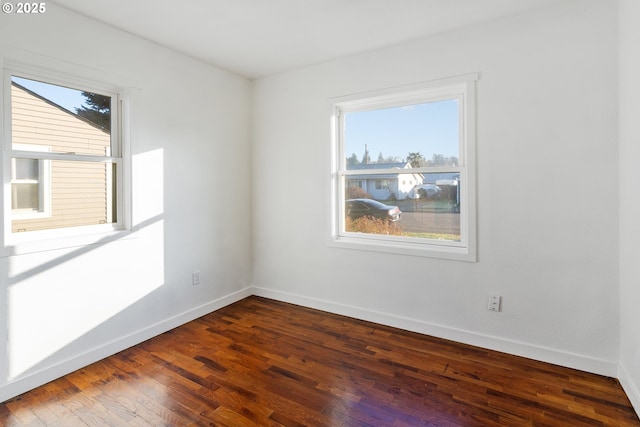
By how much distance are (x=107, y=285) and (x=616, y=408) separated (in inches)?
136

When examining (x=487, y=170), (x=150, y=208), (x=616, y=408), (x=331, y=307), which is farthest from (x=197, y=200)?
(x=616, y=408)

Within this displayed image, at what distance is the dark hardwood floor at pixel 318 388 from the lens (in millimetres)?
1875

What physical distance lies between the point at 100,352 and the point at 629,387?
353cm

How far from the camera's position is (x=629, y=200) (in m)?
2.02

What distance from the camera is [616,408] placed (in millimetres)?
1934

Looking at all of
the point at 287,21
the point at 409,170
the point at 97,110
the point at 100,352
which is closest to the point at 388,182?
the point at 409,170

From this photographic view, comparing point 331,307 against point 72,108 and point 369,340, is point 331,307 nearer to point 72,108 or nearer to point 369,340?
point 369,340

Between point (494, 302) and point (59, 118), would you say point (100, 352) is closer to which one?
point (59, 118)

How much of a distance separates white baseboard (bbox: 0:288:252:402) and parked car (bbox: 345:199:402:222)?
5.45ft

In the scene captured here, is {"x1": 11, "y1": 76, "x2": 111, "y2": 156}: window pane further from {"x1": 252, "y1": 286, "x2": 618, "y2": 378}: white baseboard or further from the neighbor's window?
{"x1": 252, "y1": 286, "x2": 618, "y2": 378}: white baseboard

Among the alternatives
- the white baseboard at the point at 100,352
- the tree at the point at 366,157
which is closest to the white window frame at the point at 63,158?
the white baseboard at the point at 100,352

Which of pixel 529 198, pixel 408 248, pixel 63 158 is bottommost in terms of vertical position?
pixel 408 248

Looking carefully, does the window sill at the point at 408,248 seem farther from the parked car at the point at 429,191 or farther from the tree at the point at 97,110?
the tree at the point at 97,110

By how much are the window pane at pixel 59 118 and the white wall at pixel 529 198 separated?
6.75 ft
